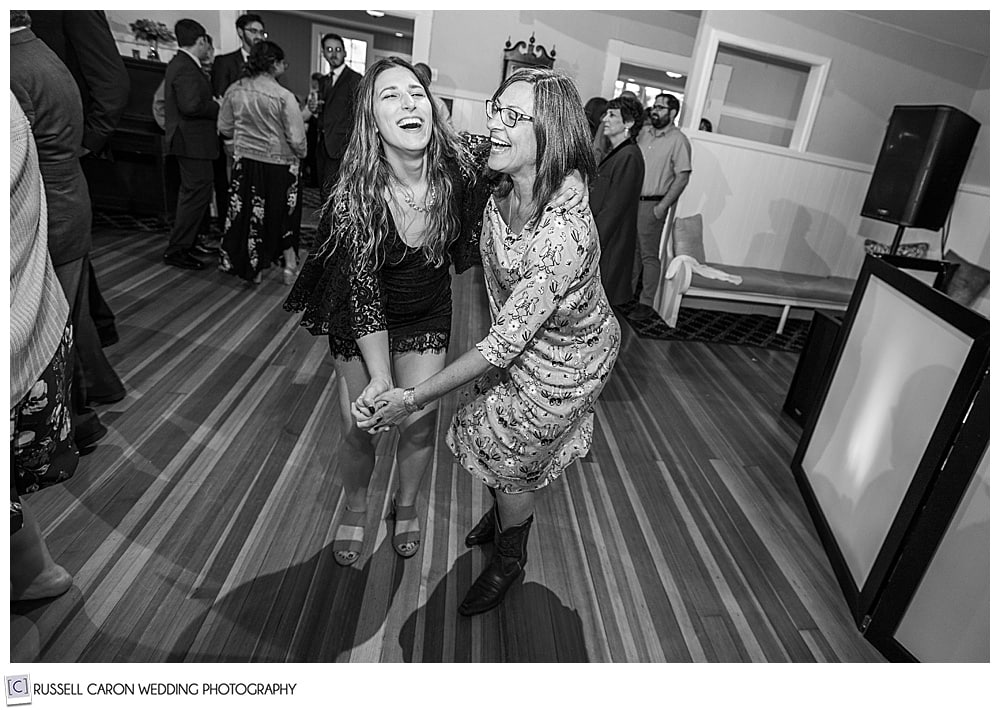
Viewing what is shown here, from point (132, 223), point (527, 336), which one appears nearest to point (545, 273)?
point (527, 336)

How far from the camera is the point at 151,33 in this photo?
534 centimetres

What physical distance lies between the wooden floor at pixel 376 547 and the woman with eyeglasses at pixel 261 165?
1114 mm

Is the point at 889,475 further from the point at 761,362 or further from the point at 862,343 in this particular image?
the point at 761,362

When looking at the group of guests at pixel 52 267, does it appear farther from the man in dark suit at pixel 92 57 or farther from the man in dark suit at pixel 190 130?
the man in dark suit at pixel 190 130

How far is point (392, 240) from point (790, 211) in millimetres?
4354

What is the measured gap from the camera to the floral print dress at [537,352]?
3.69 feet

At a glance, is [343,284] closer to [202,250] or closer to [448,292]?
[448,292]

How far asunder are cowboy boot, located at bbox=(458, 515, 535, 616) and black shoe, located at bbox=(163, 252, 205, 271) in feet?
10.6

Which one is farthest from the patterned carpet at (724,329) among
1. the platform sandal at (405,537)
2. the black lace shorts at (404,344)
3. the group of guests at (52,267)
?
the group of guests at (52,267)

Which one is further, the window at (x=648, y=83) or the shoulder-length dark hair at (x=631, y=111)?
the window at (x=648, y=83)

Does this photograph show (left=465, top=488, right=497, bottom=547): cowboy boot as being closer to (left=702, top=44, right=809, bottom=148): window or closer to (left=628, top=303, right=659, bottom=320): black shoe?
(left=628, top=303, right=659, bottom=320): black shoe

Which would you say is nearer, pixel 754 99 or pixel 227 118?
pixel 227 118
